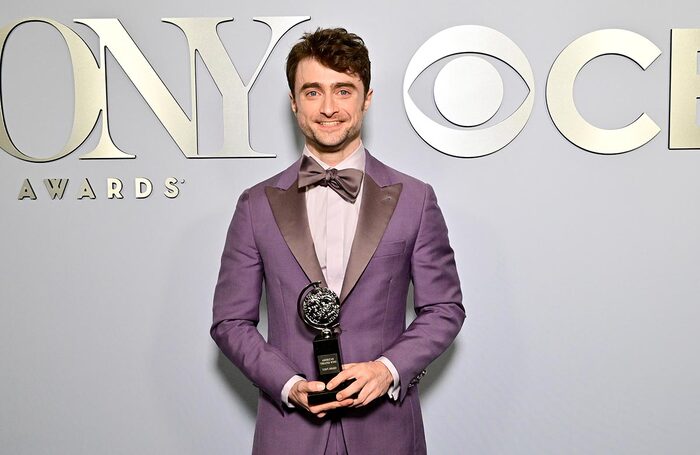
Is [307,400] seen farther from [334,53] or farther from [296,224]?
[334,53]

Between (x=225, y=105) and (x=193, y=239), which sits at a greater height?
(x=225, y=105)

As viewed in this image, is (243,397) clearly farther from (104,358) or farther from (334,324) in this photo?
(334,324)

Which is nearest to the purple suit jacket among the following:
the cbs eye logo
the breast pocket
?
the breast pocket

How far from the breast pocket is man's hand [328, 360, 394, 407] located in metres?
0.29

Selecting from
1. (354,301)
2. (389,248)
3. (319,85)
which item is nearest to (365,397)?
(354,301)

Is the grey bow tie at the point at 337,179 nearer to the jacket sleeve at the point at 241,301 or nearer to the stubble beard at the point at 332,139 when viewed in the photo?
the stubble beard at the point at 332,139

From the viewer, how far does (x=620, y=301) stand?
7.70ft

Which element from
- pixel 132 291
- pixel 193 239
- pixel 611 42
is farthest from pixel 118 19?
pixel 611 42

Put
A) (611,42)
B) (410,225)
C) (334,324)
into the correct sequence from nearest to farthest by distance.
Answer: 1. (334,324)
2. (410,225)
3. (611,42)

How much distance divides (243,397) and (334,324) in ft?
2.82

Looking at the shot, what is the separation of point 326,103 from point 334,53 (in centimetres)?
14

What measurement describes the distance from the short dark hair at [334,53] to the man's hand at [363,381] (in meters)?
0.78

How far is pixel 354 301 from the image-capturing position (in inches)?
70.2

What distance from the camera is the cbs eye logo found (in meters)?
2.27
